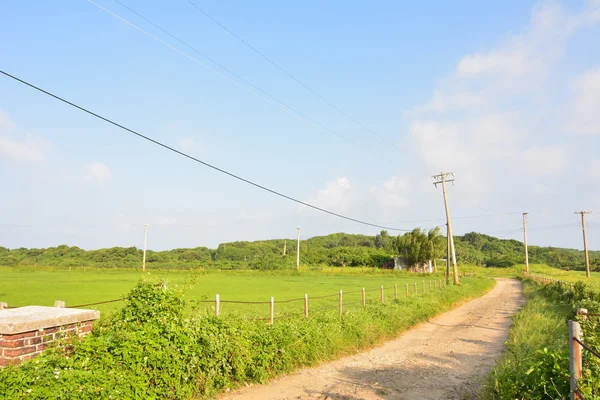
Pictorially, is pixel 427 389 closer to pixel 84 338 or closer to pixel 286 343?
pixel 286 343

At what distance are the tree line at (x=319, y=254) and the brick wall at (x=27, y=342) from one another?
233ft

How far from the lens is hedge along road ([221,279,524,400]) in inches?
309

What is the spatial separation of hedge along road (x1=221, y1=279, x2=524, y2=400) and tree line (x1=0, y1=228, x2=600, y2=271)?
6070 cm

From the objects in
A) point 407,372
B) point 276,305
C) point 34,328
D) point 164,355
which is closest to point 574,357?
point 164,355

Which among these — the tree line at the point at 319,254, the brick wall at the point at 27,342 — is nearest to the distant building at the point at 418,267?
the tree line at the point at 319,254

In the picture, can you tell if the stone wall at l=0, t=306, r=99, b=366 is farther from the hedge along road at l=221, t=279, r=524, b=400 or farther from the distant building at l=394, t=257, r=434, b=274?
the distant building at l=394, t=257, r=434, b=274

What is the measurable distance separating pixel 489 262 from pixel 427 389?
11001cm

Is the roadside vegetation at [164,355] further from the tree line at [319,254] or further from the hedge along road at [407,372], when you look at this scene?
the tree line at [319,254]

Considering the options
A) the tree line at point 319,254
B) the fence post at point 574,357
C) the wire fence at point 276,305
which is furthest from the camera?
the tree line at point 319,254

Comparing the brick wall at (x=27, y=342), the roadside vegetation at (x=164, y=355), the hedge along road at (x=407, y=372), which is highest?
the brick wall at (x=27, y=342)

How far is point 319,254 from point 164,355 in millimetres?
91675

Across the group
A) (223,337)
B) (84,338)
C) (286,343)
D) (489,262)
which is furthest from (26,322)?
(489,262)

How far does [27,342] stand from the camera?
17.0 feet

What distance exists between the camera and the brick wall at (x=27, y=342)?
197 inches
